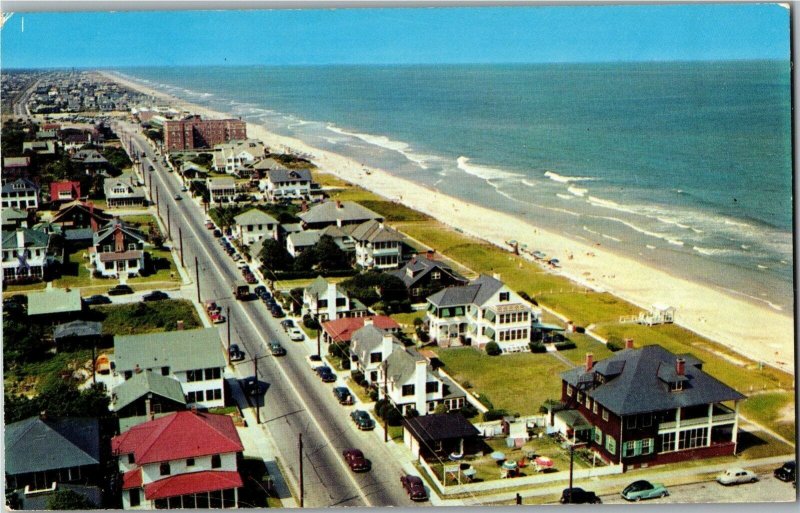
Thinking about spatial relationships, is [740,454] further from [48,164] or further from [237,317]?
[48,164]

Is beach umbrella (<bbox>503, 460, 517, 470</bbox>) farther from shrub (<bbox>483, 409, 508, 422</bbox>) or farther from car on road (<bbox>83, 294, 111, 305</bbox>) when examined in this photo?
car on road (<bbox>83, 294, 111, 305</bbox>)

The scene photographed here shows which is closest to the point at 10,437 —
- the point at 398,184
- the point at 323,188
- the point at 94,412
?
the point at 94,412

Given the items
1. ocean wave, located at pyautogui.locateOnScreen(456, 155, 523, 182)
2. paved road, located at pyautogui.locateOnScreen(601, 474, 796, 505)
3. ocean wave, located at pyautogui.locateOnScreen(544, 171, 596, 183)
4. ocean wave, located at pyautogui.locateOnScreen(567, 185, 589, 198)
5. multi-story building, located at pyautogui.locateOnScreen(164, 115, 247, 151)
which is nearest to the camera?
paved road, located at pyautogui.locateOnScreen(601, 474, 796, 505)

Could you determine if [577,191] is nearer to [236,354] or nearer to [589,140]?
[589,140]

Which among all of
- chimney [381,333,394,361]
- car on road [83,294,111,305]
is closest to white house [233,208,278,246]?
car on road [83,294,111,305]

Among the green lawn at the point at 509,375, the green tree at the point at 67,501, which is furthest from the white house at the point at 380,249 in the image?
the green tree at the point at 67,501
